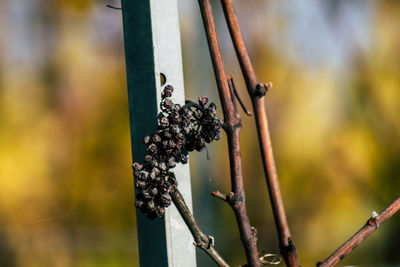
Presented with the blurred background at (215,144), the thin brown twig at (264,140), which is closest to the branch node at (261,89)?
the thin brown twig at (264,140)

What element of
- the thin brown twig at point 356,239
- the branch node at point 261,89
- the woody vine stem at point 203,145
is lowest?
the thin brown twig at point 356,239

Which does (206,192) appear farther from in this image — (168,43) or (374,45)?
(168,43)

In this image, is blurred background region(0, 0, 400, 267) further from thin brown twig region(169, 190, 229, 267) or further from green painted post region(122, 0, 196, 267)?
thin brown twig region(169, 190, 229, 267)

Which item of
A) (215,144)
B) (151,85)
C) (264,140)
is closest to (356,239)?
(264,140)

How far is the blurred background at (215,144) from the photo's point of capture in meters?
1.32

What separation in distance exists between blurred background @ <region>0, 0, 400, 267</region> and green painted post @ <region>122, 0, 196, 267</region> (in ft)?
2.48

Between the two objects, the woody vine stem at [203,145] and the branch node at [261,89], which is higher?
the branch node at [261,89]

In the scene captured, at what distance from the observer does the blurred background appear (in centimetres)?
132

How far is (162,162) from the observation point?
405mm

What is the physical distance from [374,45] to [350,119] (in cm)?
23

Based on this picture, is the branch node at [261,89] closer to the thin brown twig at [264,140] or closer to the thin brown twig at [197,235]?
the thin brown twig at [264,140]

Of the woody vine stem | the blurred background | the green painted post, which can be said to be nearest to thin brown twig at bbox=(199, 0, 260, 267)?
the woody vine stem

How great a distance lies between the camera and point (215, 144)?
1354 mm

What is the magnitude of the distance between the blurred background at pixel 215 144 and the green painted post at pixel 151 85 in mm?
757
